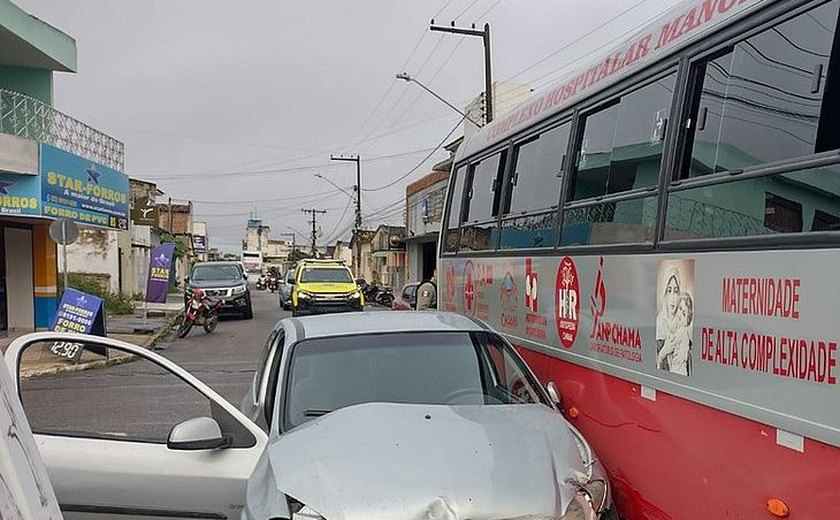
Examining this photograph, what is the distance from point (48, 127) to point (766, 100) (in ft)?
54.1

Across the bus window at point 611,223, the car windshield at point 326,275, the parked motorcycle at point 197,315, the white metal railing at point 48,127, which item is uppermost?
the white metal railing at point 48,127

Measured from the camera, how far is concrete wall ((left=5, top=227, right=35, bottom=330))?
686 inches

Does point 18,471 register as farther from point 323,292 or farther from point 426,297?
point 323,292

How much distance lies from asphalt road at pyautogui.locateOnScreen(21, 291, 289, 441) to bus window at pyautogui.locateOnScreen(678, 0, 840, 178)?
306cm

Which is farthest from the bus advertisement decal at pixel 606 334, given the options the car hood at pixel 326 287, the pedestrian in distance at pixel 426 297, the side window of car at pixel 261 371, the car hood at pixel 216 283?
the car hood at pixel 216 283

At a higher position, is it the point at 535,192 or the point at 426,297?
the point at 535,192

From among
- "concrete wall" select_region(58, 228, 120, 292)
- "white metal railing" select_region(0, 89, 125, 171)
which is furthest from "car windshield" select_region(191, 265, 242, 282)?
"white metal railing" select_region(0, 89, 125, 171)

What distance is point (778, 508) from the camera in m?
2.65

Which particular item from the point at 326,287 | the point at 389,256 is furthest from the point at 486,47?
the point at 389,256

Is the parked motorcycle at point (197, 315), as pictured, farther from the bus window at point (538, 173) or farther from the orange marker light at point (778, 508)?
the orange marker light at point (778, 508)

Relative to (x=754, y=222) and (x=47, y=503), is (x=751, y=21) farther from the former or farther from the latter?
(x=47, y=503)

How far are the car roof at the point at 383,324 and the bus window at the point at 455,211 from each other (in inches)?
108

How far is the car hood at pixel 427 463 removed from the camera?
115 inches

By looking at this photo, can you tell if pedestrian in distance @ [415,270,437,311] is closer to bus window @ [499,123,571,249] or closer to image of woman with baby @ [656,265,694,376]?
bus window @ [499,123,571,249]
